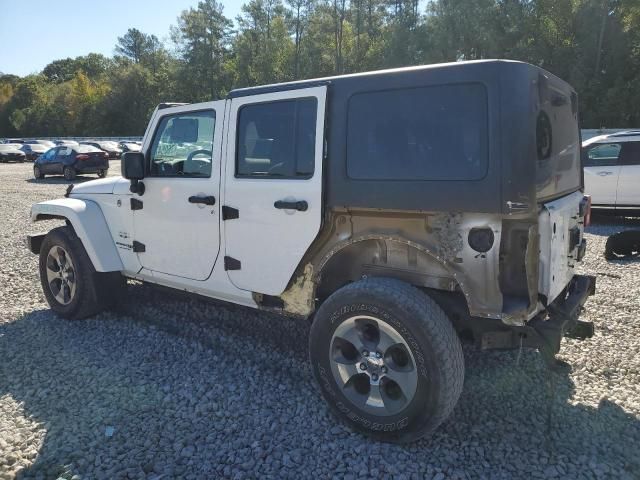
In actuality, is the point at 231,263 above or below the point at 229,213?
below

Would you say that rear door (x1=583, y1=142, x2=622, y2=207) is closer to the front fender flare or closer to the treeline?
the front fender flare

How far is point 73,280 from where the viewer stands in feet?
16.1

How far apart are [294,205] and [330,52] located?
59.3 metres

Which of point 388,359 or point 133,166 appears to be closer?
point 388,359

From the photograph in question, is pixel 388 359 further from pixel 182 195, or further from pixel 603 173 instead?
pixel 603 173

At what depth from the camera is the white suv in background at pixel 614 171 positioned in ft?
31.6

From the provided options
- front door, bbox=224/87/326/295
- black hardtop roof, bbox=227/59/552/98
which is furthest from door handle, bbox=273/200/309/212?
black hardtop roof, bbox=227/59/552/98

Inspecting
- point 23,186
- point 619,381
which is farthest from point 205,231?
point 23,186

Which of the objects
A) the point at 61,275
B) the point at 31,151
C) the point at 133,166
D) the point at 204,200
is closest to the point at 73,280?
the point at 61,275

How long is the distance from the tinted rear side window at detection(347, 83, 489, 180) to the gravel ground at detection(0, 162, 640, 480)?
1602mm

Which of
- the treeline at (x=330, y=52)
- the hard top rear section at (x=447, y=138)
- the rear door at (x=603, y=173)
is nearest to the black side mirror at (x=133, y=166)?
the hard top rear section at (x=447, y=138)

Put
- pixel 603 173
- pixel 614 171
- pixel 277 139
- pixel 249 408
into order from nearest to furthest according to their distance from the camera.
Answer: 1. pixel 249 408
2. pixel 277 139
3. pixel 614 171
4. pixel 603 173

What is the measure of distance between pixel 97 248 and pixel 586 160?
9.34m

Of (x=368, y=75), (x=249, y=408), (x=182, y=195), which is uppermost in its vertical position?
(x=368, y=75)
